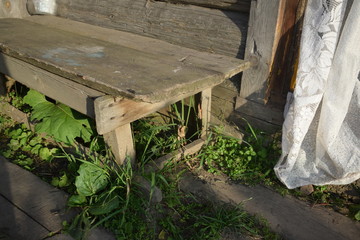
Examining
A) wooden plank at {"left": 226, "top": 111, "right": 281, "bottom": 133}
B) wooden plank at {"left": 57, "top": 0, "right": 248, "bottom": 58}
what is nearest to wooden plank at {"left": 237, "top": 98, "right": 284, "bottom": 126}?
wooden plank at {"left": 226, "top": 111, "right": 281, "bottom": 133}

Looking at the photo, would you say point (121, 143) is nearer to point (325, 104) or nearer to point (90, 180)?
point (90, 180)

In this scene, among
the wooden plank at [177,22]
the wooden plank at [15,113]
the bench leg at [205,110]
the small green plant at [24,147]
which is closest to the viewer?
the wooden plank at [177,22]

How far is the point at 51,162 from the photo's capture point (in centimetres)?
289

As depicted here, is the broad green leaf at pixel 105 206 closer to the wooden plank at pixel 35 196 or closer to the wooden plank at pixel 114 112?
the wooden plank at pixel 35 196

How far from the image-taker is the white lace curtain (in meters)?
1.96

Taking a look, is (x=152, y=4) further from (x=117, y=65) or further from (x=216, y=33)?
(x=117, y=65)

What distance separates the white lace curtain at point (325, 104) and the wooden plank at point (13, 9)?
10.1 ft

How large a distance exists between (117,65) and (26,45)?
32.5 inches

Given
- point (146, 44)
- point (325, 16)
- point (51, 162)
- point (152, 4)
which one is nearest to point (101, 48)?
point (146, 44)

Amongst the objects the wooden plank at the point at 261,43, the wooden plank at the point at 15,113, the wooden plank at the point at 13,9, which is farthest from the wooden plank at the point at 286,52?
the wooden plank at the point at 13,9

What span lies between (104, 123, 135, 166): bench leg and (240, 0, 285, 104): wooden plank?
1010mm

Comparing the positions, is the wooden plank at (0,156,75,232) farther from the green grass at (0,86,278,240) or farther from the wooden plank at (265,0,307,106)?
the wooden plank at (265,0,307,106)

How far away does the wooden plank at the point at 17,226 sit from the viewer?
212 cm

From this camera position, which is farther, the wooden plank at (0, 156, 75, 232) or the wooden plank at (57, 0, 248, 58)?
the wooden plank at (57, 0, 248, 58)
